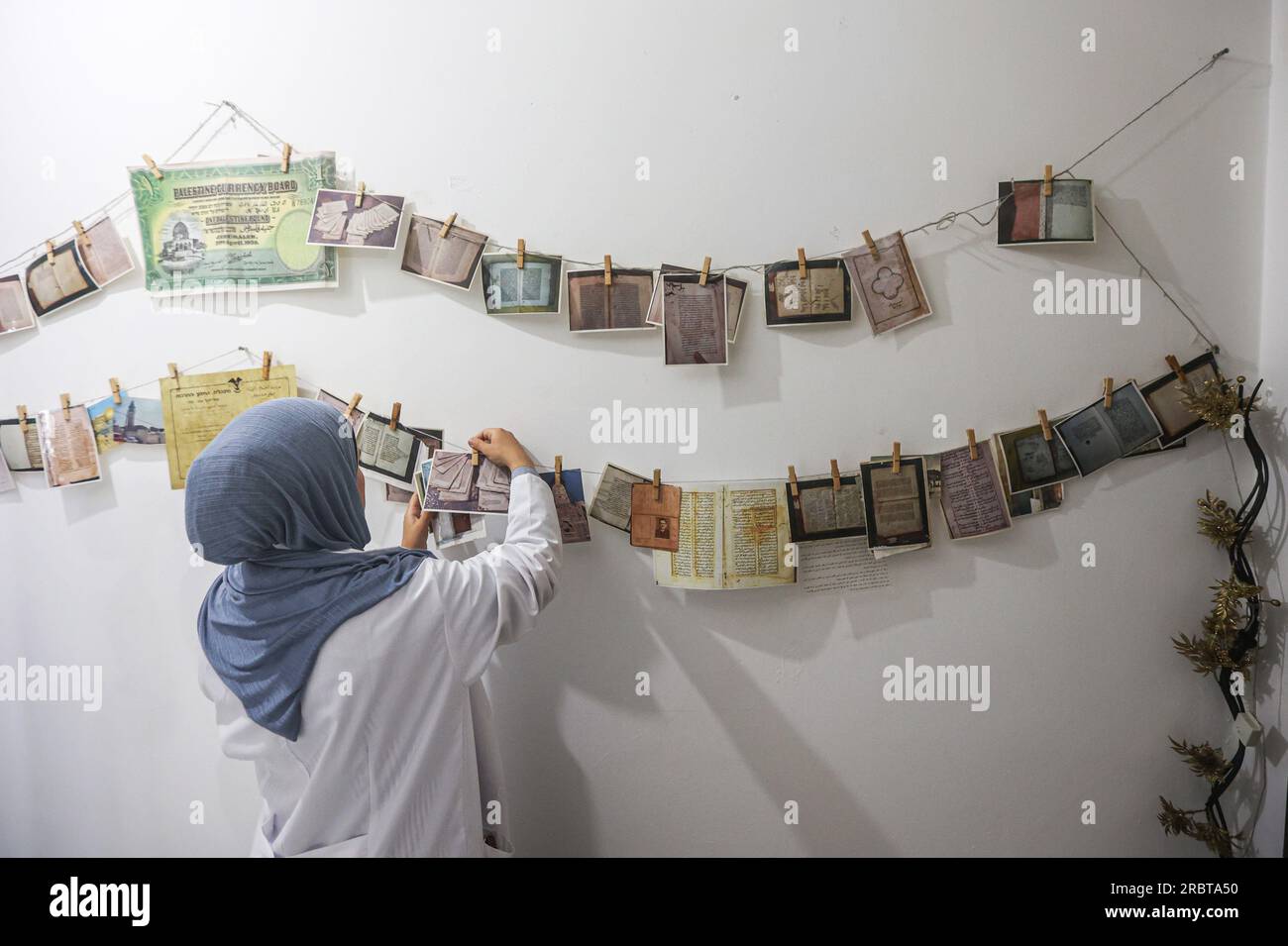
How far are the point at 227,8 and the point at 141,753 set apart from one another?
1.56 metres

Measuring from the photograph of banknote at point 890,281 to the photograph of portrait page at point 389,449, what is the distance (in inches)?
37.0

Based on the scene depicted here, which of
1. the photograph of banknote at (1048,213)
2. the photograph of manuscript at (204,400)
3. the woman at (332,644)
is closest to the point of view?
the woman at (332,644)

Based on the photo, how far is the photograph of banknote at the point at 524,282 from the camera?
5.05 ft

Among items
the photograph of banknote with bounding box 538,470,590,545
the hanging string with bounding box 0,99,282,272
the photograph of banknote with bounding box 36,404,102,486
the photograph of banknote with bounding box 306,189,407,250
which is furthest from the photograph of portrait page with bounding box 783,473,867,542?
the photograph of banknote with bounding box 36,404,102,486

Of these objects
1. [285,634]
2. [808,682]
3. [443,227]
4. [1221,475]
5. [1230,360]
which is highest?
[443,227]

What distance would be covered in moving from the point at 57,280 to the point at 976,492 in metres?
1.93

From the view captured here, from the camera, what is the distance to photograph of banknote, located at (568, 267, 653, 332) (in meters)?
1.53

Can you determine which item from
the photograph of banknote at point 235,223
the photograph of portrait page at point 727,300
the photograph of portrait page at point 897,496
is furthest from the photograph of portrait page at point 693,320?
the photograph of banknote at point 235,223

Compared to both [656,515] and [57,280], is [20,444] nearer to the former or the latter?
[57,280]

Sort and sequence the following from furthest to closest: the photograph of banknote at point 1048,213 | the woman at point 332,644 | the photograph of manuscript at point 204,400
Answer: the photograph of manuscript at point 204,400 < the photograph of banknote at point 1048,213 < the woman at point 332,644

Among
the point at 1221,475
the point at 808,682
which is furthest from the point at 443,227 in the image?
the point at 1221,475

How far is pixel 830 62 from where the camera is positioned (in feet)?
4.94

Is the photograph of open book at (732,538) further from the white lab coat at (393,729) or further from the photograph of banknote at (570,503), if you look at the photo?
the white lab coat at (393,729)
